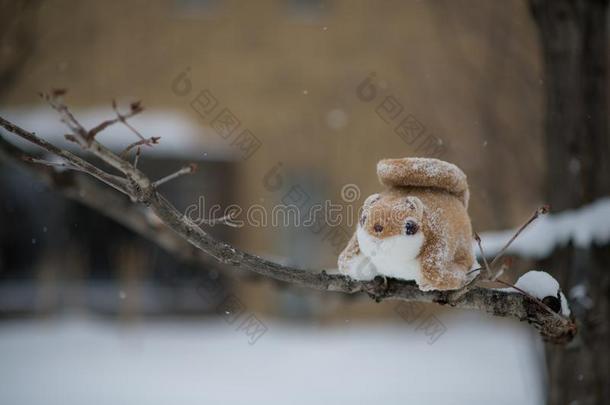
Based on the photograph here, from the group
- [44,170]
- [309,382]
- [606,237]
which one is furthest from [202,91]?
[606,237]

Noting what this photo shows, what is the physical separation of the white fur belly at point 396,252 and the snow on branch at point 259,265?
111mm

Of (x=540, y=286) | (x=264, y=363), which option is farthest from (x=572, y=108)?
(x=264, y=363)

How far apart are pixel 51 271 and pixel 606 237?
8400mm

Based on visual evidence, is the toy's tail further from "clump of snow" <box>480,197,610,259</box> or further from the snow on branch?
"clump of snow" <box>480,197,610,259</box>

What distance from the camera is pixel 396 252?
174 cm

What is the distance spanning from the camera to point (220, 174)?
10.1 meters

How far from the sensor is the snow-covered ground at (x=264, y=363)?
643cm

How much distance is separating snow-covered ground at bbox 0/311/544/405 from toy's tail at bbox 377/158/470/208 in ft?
11.9

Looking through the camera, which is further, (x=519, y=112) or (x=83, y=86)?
(x=83, y=86)

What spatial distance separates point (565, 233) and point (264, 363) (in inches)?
216

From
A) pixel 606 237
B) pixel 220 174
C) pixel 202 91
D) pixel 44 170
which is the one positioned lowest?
pixel 606 237

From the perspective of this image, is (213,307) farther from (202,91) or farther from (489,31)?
(489,31)

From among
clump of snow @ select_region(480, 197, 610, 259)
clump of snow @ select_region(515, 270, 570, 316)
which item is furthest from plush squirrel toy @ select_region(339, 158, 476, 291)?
clump of snow @ select_region(480, 197, 610, 259)

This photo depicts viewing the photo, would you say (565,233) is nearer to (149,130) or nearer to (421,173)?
(421,173)
